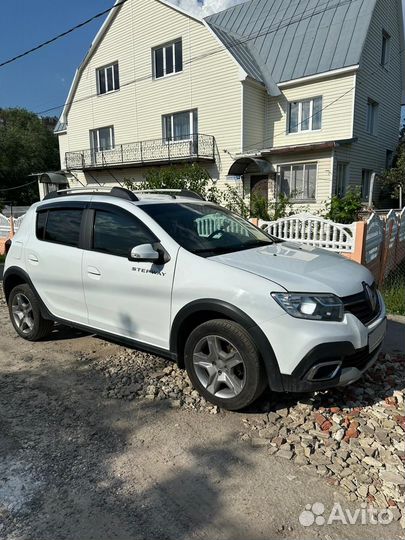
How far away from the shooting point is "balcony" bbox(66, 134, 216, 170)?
17.6 meters

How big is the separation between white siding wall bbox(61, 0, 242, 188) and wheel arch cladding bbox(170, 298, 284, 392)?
14504mm

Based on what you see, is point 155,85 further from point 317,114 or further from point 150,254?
point 150,254

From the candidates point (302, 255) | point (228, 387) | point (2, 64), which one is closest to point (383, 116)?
point (2, 64)

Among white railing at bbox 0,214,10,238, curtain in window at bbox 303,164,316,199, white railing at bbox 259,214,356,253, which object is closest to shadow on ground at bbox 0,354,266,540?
white railing at bbox 259,214,356,253

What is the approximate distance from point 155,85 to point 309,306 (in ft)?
60.5

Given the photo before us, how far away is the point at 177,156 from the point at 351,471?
55.3 ft

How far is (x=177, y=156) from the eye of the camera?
18094mm

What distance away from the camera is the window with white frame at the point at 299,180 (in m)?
15.8

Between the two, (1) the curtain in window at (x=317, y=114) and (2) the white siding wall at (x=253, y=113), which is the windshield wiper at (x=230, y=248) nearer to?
(2) the white siding wall at (x=253, y=113)

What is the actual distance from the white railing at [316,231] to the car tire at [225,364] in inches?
157

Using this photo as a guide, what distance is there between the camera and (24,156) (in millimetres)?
36656

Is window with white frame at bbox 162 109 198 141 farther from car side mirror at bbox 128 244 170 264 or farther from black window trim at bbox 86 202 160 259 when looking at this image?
car side mirror at bbox 128 244 170 264

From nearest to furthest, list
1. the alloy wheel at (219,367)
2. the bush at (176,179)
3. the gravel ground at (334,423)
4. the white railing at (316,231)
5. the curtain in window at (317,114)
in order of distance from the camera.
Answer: the gravel ground at (334,423) → the alloy wheel at (219,367) → the white railing at (316,231) → the bush at (176,179) → the curtain in window at (317,114)

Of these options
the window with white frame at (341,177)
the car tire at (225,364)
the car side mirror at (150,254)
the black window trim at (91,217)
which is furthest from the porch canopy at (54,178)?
the car tire at (225,364)
